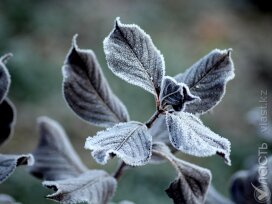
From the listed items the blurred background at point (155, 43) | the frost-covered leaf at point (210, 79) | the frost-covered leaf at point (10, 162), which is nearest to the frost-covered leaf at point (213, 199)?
the frost-covered leaf at point (210, 79)

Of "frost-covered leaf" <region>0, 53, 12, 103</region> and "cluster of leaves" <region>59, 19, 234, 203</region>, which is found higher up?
"frost-covered leaf" <region>0, 53, 12, 103</region>

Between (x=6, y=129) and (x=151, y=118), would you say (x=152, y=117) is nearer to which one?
(x=151, y=118)

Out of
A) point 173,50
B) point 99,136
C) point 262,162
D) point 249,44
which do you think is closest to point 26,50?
point 173,50

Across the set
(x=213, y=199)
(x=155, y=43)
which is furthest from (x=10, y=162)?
(x=155, y=43)

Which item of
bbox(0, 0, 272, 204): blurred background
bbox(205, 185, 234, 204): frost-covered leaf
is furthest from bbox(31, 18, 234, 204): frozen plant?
bbox(0, 0, 272, 204): blurred background

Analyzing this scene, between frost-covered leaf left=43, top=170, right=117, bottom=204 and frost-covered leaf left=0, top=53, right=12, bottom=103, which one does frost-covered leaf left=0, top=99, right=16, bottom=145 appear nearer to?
frost-covered leaf left=0, top=53, right=12, bottom=103

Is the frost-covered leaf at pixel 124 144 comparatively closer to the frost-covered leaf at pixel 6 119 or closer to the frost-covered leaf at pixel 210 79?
the frost-covered leaf at pixel 210 79

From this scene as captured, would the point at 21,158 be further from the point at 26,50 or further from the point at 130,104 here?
the point at 26,50

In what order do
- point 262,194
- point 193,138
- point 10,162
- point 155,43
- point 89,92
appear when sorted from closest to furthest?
point 193,138 < point 10,162 < point 89,92 < point 262,194 < point 155,43
